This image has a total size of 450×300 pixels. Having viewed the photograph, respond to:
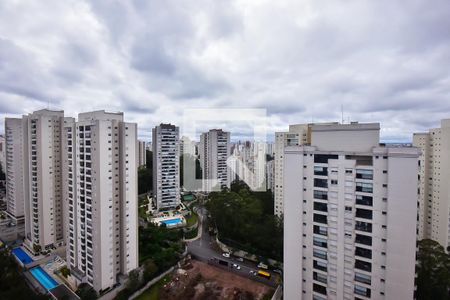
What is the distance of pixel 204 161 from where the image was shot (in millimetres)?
29766

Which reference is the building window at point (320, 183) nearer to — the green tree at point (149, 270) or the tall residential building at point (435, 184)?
the tall residential building at point (435, 184)

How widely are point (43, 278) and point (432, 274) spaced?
19430mm

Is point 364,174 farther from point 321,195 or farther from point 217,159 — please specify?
point 217,159

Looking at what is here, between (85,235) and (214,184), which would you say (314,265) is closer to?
(85,235)

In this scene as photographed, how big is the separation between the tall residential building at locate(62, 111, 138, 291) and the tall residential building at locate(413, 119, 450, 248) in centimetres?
1649

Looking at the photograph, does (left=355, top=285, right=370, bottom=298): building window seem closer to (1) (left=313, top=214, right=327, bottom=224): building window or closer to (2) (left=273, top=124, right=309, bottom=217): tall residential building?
(1) (left=313, top=214, right=327, bottom=224): building window

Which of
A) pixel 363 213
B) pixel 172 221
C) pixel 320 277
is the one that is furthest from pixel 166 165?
pixel 363 213

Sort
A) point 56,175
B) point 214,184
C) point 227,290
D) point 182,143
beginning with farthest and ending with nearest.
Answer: point 182,143 < point 214,184 < point 56,175 < point 227,290

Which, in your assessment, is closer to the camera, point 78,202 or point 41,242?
point 78,202

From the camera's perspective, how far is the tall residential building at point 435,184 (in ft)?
41.0

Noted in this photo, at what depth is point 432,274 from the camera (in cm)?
916

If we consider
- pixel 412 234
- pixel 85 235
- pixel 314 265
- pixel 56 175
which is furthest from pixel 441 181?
pixel 56 175

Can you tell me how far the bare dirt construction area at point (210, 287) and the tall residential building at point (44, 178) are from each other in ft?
31.8

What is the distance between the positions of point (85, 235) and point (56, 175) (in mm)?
6721
